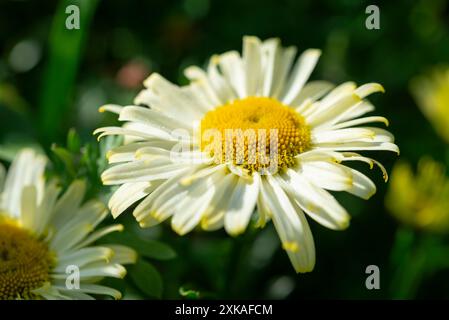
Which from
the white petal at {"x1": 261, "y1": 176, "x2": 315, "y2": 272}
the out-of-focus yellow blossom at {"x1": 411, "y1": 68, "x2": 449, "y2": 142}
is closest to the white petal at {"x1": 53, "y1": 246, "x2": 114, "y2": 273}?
the white petal at {"x1": 261, "y1": 176, "x2": 315, "y2": 272}

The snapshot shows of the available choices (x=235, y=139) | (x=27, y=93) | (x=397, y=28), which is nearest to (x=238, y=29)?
(x=397, y=28)

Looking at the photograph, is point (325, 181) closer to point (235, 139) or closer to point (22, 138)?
point (235, 139)

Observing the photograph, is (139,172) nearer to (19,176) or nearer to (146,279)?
(146,279)

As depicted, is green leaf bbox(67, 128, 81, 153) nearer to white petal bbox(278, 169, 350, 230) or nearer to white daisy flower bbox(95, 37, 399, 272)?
white daisy flower bbox(95, 37, 399, 272)

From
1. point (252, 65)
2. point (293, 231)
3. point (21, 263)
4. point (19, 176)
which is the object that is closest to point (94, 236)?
point (21, 263)

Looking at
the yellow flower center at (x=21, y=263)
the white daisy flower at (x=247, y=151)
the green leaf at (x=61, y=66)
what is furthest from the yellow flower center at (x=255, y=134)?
the green leaf at (x=61, y=66)
